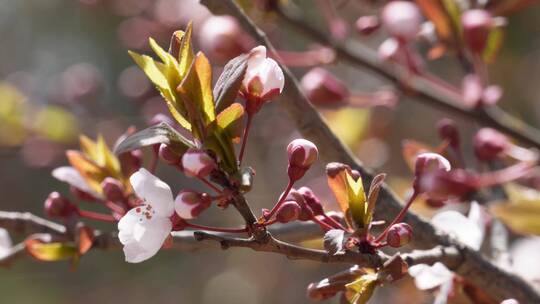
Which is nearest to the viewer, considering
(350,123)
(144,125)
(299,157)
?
(299,157)

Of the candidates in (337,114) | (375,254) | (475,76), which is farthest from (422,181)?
(337,114)

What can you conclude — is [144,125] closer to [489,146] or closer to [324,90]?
[324,90]

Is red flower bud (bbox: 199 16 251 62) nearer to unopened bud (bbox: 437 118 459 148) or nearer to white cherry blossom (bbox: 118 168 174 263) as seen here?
unopened bud (bbox: 437 118 459 148)

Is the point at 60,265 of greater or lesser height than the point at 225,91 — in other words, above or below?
below

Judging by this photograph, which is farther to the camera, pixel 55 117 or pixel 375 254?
pixel 55 117

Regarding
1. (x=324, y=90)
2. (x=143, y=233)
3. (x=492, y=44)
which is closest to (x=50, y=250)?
(x=143, y=233)

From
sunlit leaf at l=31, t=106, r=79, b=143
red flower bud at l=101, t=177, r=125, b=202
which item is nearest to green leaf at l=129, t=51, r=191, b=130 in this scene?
red flower bud at l=101, t=177, r=125, b=202

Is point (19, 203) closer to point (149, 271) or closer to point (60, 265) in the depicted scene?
point (60, 265)
